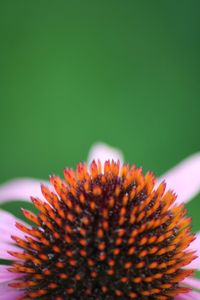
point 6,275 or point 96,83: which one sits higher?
point 96,83

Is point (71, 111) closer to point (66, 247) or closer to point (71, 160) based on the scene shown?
point (71, 160)

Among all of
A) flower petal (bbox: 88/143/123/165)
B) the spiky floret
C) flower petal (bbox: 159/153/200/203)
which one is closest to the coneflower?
the spiky floret

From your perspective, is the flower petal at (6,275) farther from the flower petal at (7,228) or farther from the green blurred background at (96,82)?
the green blurred background at (96,82)

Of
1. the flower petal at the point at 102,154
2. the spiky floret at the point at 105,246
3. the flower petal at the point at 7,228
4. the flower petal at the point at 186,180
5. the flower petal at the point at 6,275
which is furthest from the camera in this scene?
the flower petal at the point at 102,154

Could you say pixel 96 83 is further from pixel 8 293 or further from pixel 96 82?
pixel 8 293

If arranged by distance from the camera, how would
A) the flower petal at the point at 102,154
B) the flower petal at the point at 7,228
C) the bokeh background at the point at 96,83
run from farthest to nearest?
the bokeh background at the point at 96,83
the flower petal at the point at 102,154
the flower petal at the point at 7,228

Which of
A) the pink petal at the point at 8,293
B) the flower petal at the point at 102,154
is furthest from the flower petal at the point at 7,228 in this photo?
the flower petal at the point at 102,154

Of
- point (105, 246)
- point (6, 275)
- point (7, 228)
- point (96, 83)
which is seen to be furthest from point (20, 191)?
point (96, 83)

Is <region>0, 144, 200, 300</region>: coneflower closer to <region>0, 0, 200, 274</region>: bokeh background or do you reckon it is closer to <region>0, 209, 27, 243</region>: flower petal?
<region>0, 209, 27, 243</region>: flower petal
